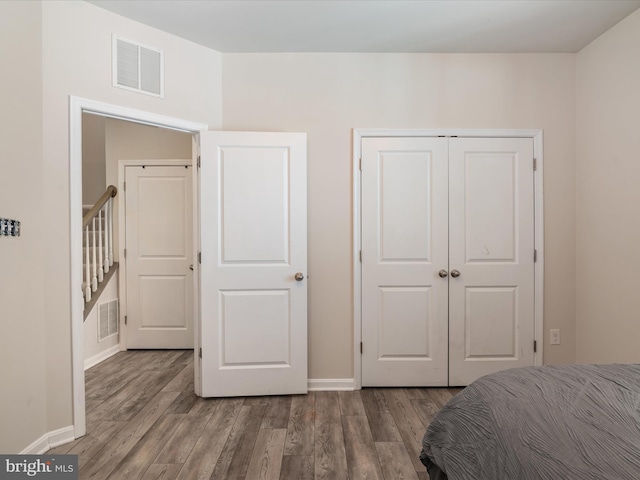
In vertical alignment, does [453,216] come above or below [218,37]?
below

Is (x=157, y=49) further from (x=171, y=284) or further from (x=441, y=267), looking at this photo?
(x=441, y=267)

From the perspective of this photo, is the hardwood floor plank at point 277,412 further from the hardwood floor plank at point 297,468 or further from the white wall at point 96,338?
the white wall at point 96,338

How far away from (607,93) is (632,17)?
468 mm

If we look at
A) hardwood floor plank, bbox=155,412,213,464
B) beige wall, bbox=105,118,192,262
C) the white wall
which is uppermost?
beige wall, bbox=105,118,192,262

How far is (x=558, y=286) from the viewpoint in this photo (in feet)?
10.1

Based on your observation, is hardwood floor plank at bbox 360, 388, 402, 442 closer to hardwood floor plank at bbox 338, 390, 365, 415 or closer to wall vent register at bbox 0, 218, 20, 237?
hardwood floor plank at bbox 338, 390, 365, 415

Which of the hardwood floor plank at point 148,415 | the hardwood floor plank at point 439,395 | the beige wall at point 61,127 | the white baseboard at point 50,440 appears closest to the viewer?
the white baseboard at point 50,440

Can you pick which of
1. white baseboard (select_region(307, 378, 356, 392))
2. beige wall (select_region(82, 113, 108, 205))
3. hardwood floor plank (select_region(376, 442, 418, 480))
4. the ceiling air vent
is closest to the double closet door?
white baseboard (select_region(307, 378, 356, 392))

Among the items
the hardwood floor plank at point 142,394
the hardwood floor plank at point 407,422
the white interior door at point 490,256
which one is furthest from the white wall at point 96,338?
the white interior door at point 490,256

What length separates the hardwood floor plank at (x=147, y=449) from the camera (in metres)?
1.95

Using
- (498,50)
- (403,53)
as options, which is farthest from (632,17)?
(403,53)

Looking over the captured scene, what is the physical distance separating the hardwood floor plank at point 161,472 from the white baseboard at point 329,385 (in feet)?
4.03

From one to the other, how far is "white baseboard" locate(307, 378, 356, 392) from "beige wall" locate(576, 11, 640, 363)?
6.00 ft

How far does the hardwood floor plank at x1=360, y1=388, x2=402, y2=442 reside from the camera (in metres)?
2.30
